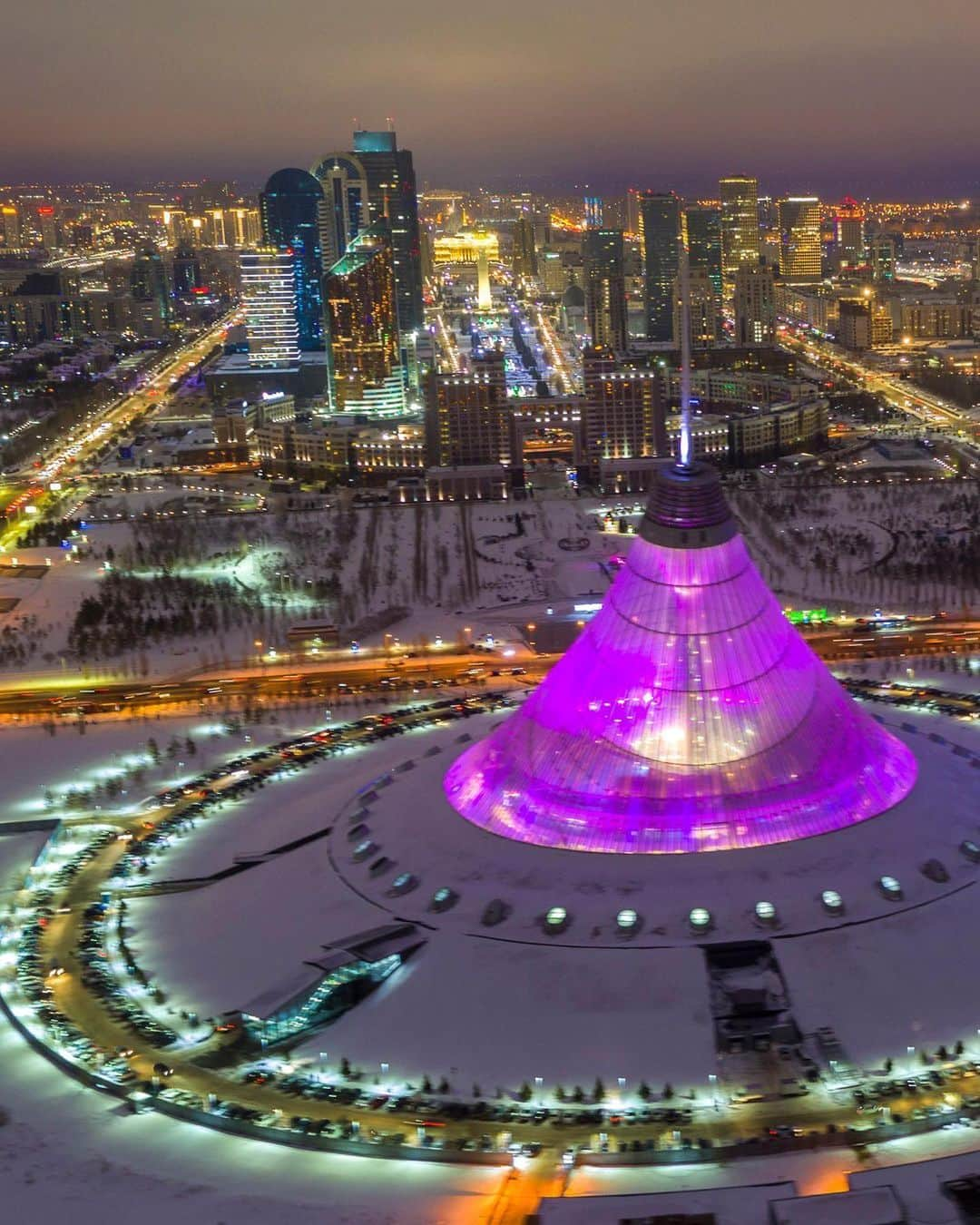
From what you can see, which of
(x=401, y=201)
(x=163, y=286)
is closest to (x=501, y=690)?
(x=401, y=201)

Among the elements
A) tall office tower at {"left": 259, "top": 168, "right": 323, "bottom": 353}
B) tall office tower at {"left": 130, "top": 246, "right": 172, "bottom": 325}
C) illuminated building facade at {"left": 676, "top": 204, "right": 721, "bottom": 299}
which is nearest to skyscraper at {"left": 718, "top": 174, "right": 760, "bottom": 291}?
illuminated building facade at {"left": 676, "top": 204, "right": 721, "bottom": 299}

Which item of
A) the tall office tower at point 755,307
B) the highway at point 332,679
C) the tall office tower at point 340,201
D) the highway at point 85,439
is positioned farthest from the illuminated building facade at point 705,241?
the highway at point 332,679

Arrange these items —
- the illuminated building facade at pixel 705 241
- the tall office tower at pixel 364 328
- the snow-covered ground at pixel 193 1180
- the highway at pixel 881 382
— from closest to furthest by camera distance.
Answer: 1. the snow-covered ground at pixel 193 1180
2. the highway at pixel 881 382
3. the tall office tower at pixel 364 328
4. the illuminated building facade at pixel 705 241

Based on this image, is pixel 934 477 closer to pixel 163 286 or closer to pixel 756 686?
pixel 756 686

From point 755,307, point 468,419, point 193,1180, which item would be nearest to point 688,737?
point 193,1180

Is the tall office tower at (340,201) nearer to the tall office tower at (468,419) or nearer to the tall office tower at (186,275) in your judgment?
the tall office tower at (468,419)
